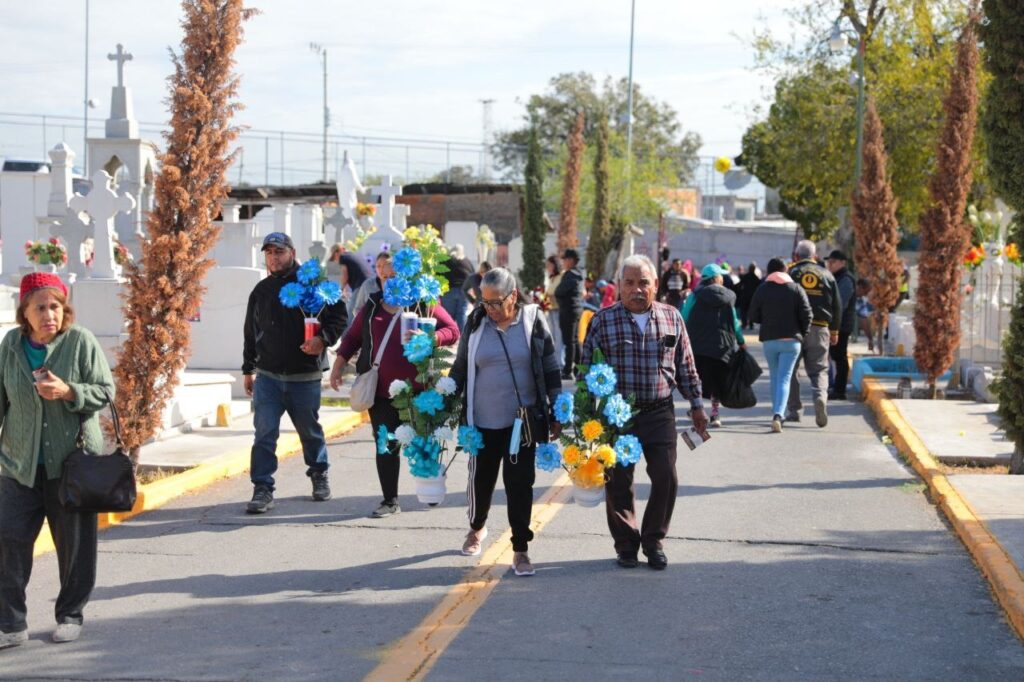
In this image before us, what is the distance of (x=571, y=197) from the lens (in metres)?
38.6

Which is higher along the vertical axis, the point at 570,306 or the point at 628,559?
the point at 570,306

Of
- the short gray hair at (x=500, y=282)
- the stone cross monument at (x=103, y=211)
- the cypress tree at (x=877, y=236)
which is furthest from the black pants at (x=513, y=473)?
the cypress tree at (x=877, y=236)

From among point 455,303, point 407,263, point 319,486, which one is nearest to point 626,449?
point 407,263

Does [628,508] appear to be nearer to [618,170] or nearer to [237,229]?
[237,229]

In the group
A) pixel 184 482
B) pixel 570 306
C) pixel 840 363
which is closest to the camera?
pixel 184 482

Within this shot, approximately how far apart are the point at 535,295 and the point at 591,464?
1542 cm

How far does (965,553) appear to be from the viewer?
27.8 ft

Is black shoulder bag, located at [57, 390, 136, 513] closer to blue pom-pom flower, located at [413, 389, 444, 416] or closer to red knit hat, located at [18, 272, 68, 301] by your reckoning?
red knit hat, located at [18, 272, 68, 301]

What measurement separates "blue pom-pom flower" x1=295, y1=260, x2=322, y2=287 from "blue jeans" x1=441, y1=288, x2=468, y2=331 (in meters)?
6.46

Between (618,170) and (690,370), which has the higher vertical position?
(618,170)

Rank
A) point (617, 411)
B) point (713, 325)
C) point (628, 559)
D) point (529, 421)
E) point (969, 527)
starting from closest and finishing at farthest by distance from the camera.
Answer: point (617, 411) < point (529, 421) < point (628, 559) < point (969, 527) < point (713, 325)

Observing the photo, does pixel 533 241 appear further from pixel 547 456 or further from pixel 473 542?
pixel 547 456

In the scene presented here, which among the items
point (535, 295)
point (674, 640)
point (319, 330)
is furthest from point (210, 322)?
point (674, 640)

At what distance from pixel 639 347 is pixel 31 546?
350cm
